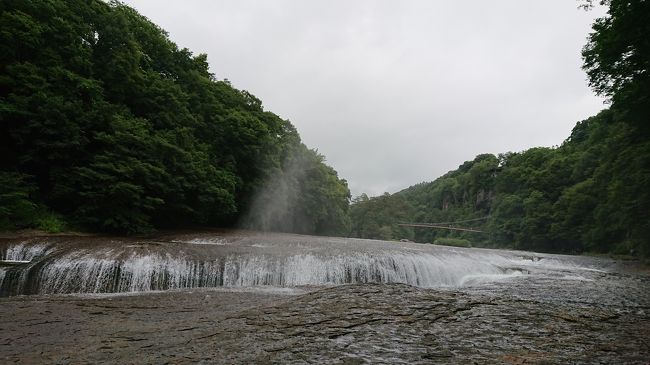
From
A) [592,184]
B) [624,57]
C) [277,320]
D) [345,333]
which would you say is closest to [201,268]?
[277,320]

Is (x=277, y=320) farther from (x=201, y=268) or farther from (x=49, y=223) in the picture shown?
(x=49, y=223)

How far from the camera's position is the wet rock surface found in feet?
11.9

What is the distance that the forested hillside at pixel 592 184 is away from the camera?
1742cm

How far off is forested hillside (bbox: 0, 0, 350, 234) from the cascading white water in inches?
223

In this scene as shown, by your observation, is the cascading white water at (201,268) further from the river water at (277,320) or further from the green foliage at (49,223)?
the green foliage at (49,223)

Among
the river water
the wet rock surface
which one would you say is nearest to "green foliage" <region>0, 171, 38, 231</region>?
the river water

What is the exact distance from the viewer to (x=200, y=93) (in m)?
31.8

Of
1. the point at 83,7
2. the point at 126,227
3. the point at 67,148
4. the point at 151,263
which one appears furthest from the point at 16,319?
the point at 83,7

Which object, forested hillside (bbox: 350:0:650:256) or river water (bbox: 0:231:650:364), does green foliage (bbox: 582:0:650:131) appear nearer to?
forested hillside (bbox: 350:0:650:256)

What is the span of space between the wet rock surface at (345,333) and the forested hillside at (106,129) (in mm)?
12369

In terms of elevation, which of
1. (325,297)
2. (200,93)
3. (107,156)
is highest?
(200,93)

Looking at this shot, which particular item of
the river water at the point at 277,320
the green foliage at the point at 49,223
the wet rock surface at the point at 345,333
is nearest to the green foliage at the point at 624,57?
the river water at the point at 277,320

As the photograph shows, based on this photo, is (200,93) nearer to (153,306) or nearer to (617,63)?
(153,306)

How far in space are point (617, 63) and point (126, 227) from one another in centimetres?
2760
